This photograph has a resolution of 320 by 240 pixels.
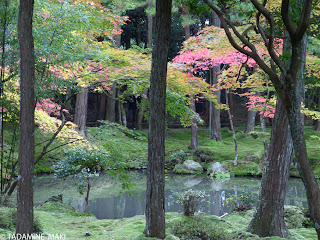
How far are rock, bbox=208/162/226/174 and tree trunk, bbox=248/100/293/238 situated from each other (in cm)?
823

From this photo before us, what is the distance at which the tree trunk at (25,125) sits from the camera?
328cm

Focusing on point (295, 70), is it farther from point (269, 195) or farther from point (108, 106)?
point (108, 106)

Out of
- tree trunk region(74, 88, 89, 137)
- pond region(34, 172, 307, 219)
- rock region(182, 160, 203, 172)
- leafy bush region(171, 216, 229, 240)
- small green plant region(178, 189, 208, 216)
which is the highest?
tree trunk region(74, 88, 89, 137)

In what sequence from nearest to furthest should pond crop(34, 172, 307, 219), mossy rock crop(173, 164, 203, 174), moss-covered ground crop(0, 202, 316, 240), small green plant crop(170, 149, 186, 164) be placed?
moss-covered ground crop(0, 202, 316, 240), pond crop(34, 172, 307, 219), mossy rock crop(173, 164, 203, 174), small green plant crop(170, 149, 186, 164)

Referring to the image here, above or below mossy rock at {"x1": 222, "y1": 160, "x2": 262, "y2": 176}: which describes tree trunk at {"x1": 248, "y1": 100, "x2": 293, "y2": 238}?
above

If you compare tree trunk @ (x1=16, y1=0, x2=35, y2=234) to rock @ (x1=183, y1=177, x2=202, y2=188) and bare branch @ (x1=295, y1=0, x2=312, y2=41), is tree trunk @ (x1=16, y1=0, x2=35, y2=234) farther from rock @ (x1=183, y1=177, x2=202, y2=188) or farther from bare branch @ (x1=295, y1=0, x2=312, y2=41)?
rock @ (x1=183, y1=177, x2=202, y2=188)

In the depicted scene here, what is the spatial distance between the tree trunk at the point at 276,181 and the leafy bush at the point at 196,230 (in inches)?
25.2

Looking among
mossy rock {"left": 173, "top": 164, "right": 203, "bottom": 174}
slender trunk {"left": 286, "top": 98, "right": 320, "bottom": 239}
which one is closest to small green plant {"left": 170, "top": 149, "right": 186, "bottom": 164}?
mossy rock {"left": 173, "top": 164, "right": 203, "bottom": 174}

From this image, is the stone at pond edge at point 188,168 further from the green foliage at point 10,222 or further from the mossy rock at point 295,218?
the green foliage at point 10,222

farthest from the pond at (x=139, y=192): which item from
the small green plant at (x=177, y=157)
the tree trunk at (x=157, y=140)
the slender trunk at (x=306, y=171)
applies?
the slender trunk at (x=306, y=171)

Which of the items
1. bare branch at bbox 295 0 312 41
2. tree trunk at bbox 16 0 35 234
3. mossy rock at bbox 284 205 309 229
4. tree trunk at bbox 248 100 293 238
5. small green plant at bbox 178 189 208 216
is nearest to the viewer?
bare branch at bbox 295 0 312 41

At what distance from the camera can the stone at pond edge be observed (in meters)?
13.4

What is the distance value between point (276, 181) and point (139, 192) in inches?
242

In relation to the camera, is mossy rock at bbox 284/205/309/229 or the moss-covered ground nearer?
the moss-covered ground
